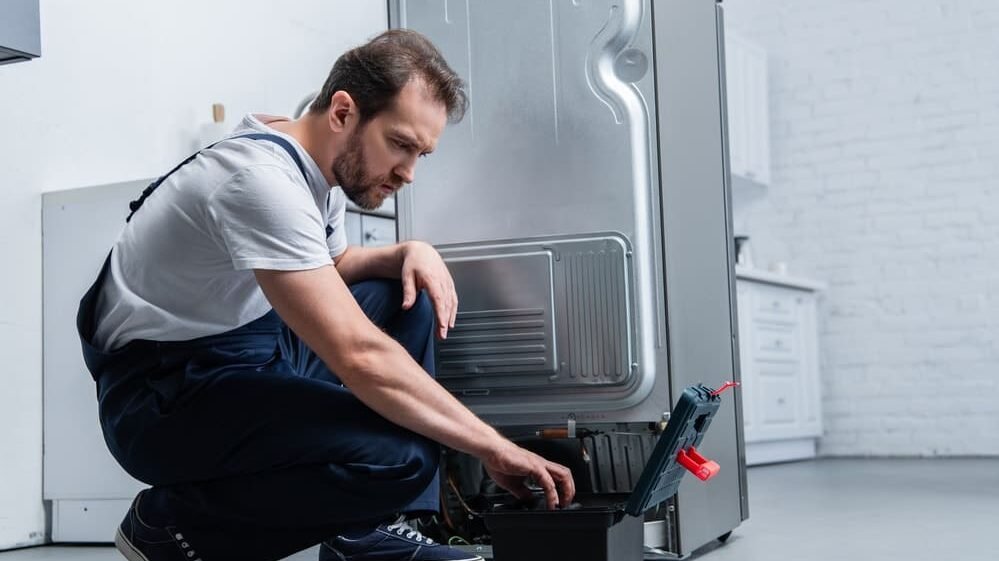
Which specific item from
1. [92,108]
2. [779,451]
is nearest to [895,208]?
[779,451]

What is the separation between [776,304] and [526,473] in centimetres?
378

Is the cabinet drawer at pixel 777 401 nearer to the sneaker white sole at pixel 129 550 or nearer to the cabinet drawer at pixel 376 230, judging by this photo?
the cabinet drawer at pixel 376 230

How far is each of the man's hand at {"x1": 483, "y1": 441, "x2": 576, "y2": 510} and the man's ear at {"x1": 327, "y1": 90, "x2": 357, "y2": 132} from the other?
0.50 metres

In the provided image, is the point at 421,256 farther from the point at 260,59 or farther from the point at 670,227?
the point at 260,59

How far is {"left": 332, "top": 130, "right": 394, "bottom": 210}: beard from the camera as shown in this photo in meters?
1.58

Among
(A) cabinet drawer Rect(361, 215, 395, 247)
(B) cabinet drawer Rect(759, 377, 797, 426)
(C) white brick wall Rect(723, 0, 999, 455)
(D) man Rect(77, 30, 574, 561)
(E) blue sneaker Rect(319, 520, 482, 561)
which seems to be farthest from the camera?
(C) white brick wall Rect(723, 0, 999, 455)

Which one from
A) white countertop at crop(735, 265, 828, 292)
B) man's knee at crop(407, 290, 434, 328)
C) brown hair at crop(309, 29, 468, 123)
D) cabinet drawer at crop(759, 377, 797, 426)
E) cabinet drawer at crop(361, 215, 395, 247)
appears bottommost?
cabinet drawer at crop(759, 377, 797, 426)

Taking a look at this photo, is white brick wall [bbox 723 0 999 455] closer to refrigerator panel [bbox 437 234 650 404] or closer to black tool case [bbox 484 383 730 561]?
refrigerator panel [bbox 437 234 650 404]

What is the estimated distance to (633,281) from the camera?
1.93 metres

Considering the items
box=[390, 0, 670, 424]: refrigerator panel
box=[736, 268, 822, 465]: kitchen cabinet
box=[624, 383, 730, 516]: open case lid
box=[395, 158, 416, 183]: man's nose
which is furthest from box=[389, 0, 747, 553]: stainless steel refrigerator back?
box=[736, 268, 822, 465]: kitchen cabinet

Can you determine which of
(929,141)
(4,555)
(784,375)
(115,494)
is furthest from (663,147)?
(929,141)

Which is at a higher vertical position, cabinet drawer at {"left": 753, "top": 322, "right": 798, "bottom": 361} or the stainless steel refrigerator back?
the stainless steel refrigerator back

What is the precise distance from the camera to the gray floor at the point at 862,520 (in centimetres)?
213

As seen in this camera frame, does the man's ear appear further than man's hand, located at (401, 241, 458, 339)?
No
